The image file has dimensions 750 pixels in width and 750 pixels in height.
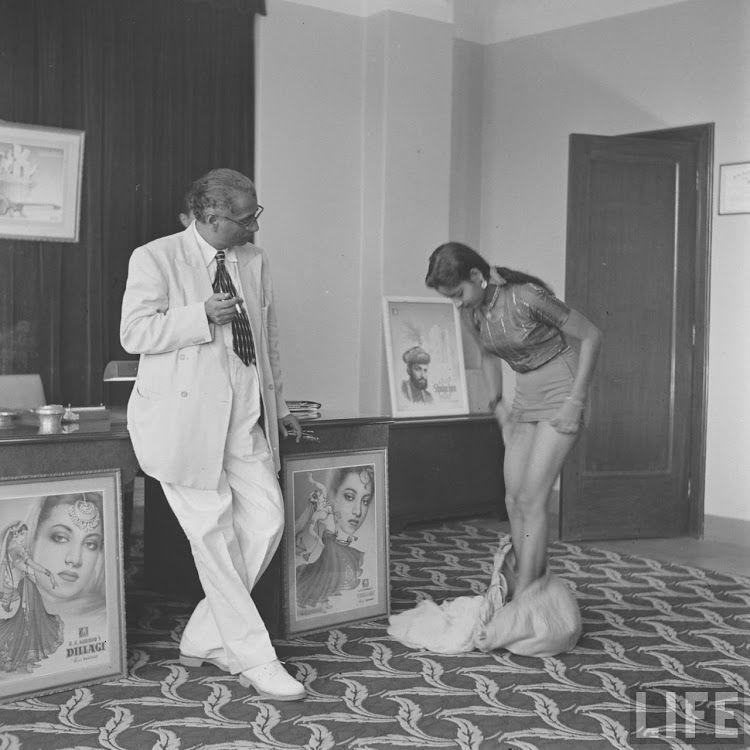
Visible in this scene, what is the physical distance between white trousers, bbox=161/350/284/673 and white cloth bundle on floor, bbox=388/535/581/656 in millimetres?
815

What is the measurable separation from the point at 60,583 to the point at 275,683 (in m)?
0.81

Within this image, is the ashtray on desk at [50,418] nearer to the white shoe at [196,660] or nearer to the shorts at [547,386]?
the white shoe at [196,660]

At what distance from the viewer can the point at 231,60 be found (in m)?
6.85

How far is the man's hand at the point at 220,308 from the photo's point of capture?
11.6 ft

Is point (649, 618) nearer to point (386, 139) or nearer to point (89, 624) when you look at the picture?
point (89, 624)

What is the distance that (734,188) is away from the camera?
21.5 feet

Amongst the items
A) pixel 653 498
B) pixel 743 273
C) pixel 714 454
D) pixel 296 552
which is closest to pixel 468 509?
pixel 653 498

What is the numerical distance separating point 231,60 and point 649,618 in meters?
4.39

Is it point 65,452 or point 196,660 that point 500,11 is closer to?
point 65,452

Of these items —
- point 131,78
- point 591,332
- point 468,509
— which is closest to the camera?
point 591,332

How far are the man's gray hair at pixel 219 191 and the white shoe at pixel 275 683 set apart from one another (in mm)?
1580

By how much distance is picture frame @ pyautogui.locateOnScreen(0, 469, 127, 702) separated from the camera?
11.5ft

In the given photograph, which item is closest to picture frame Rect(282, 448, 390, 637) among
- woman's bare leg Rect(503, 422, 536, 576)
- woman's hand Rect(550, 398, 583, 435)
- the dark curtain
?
woman's bare leg Rect(503, 422, 536, 576)

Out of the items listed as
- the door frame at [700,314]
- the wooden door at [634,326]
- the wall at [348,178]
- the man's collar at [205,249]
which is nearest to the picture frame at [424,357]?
the wall at [348,178]
